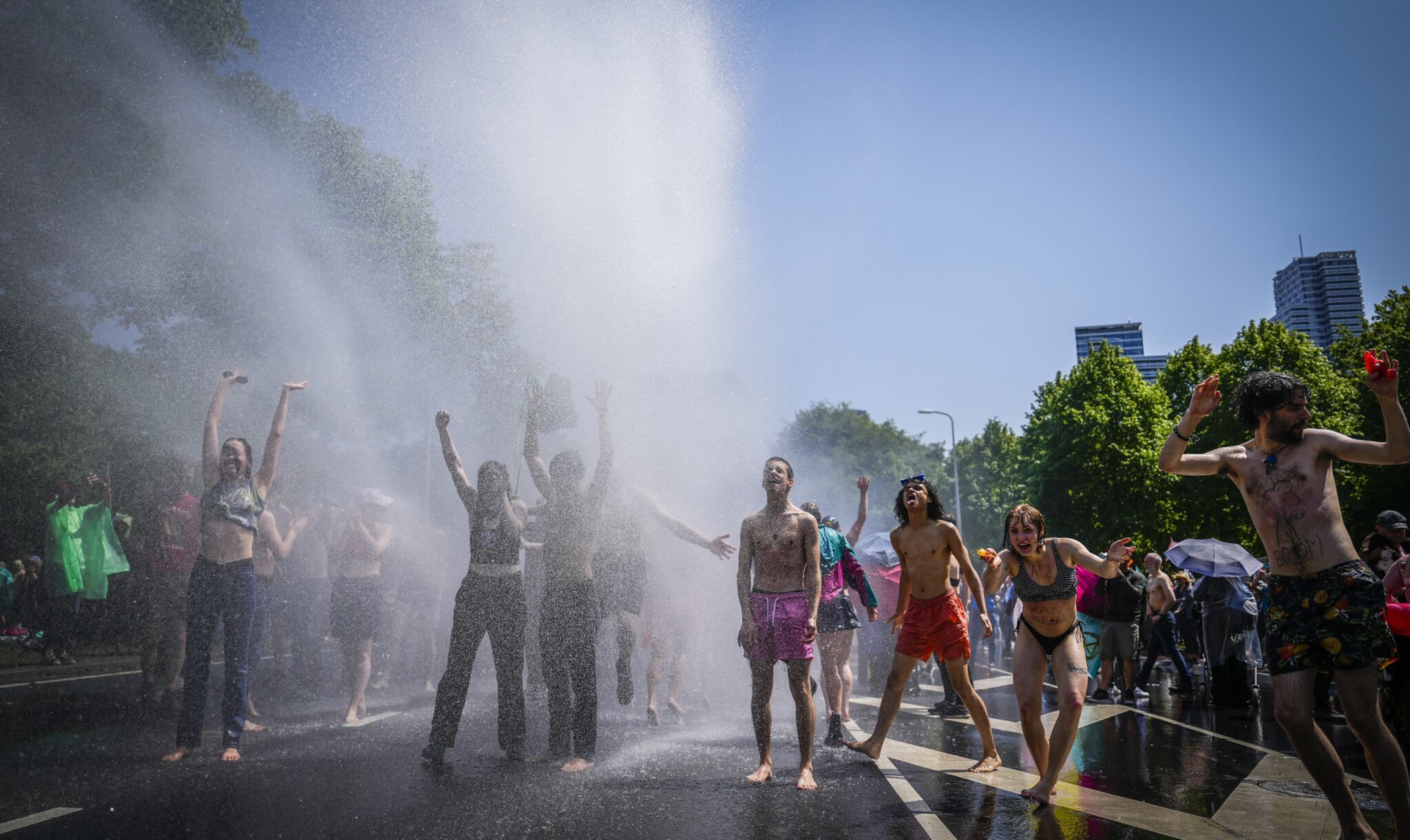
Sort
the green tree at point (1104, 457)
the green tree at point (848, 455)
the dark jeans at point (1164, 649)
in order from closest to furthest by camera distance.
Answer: the dark jeans at point (1164, 649) < the green tree at point (1104, 457) < the green tree at point (848, 455)

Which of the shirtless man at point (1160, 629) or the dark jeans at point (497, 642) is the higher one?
the dark jeans at point (497, 642)

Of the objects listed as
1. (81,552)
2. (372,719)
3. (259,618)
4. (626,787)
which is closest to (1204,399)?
(626,787)

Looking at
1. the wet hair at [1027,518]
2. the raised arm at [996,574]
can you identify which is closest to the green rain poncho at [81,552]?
the raised arm at [996,574]

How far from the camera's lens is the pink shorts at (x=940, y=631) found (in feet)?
18.8

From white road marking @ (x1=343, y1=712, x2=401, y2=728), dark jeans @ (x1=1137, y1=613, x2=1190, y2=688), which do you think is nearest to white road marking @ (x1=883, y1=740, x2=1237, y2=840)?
white road marking @ (x1=343, y1=712, x2=401, y2=728)

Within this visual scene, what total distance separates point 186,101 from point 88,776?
1458 centimetres

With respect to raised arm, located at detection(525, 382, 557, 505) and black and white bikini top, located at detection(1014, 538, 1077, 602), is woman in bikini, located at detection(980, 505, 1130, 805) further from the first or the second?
raised arm, located at detection(525, 382, 557, 505)

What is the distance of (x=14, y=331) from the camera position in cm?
1508

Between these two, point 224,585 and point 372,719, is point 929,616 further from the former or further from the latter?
point 224,585

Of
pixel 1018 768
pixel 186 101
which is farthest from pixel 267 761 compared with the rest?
pixel 186 101

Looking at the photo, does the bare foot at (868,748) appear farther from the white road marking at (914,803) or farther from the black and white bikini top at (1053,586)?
the black and white bikini top at (1053,586)

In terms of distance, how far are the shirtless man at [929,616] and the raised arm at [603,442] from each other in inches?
80.5

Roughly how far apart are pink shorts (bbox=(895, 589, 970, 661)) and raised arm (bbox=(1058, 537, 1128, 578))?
2.61ft

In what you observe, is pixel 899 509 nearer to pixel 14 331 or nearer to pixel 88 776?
pixel 88 776
